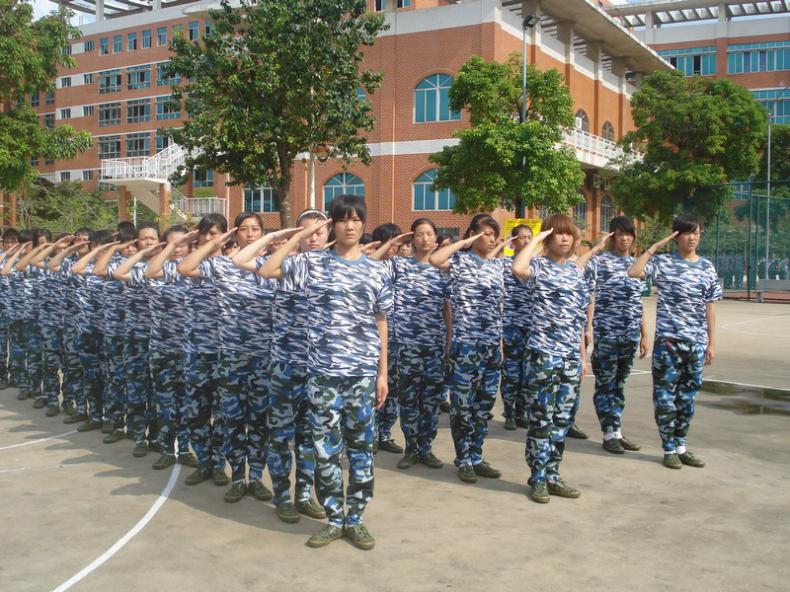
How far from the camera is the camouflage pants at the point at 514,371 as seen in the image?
27.7 feet

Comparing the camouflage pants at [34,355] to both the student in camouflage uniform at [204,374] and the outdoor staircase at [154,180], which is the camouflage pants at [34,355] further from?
the outdoor staircase at [154,180]

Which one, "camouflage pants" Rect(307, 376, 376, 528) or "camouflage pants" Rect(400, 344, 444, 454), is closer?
"camouflage pants" Rect(307, 376, 376, 528)

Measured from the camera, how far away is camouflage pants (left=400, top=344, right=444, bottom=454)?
699 cm

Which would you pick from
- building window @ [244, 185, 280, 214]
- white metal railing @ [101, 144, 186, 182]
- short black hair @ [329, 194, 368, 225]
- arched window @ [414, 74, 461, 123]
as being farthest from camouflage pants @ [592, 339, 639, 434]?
white metal railing @ [101, 144, 186, 182]

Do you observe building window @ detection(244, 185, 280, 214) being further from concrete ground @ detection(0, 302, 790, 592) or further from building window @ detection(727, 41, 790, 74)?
building window @ detection(727, 41, 790, 74)

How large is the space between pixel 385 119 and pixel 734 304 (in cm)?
1702

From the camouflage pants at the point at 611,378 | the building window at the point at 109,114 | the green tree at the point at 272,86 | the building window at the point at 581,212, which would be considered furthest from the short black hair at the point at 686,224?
the building window at the point at 109,114

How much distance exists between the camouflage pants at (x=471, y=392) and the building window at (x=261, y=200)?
35234 mm

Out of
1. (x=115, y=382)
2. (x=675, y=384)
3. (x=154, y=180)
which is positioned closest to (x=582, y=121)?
(x=154, y=180)

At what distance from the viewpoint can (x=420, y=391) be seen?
703 cm

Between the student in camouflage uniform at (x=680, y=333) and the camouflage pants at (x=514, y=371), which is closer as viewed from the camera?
the student in camouflage uniform at (x=680, y=333)

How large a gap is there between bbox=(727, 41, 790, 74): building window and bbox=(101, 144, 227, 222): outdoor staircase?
39.7 metres

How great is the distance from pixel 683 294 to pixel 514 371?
81.7 inches

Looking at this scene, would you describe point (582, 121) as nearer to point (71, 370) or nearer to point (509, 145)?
point (509, 145)
